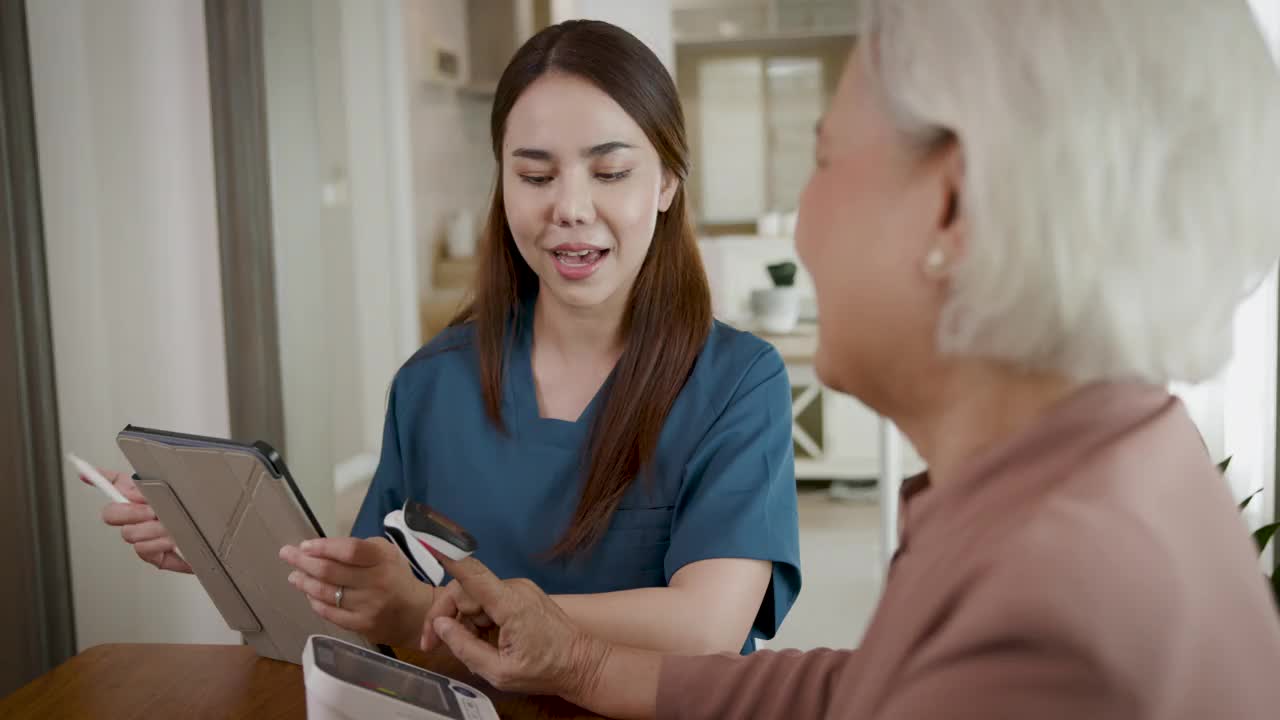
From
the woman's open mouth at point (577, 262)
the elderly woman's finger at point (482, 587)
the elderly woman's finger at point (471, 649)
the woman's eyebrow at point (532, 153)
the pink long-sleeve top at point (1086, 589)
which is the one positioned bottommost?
the elderly woman's finger at point (471, 649)

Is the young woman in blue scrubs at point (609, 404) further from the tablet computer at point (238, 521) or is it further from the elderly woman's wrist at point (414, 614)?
the tablet computer at point (238, 521)

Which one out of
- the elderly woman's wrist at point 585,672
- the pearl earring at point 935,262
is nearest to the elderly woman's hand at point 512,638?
the elderly woman's wrist at point 585,672

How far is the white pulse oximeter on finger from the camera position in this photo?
92 cm

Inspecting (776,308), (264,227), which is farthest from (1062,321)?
(776,308)

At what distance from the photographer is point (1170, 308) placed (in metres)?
0.57

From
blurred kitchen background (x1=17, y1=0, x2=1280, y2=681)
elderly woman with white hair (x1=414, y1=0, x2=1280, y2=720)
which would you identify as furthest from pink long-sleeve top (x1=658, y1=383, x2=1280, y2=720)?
blurred kitchen background (x1=17, y1=0, x2=1280, y2=681)

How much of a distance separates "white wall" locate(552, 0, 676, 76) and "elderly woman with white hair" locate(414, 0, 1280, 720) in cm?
219

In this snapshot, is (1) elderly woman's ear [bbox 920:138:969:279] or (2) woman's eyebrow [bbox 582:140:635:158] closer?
(1) elderly woman's ear [bbox 920:138:969:279]

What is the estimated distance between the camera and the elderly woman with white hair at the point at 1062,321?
0.50 metres

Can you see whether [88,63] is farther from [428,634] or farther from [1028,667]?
[1028,667]

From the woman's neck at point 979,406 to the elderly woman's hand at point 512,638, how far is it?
0.47m

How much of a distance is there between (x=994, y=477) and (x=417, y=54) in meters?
2.32

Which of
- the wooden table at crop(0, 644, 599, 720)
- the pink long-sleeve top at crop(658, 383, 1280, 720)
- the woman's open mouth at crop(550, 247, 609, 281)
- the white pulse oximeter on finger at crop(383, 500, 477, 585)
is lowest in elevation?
the wooden table at crop(0, 644, 599, 720)

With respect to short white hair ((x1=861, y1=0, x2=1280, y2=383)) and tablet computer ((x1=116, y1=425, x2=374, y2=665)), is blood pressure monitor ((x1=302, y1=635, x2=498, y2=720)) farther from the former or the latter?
short white hair ((x1=861, y1=0, x2=1280, y2=383))
